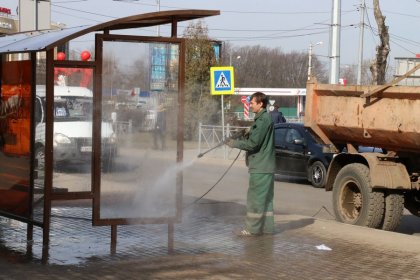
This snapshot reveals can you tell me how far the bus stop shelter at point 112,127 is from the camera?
25.4 ft

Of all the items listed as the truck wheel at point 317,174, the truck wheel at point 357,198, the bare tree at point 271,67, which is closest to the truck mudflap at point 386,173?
the truck wheel at point 357,198

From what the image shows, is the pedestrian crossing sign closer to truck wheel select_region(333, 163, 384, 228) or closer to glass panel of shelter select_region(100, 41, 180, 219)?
truck wheel select_region(333, 163, 384, 228)

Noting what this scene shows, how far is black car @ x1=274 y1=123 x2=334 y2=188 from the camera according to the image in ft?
56.1

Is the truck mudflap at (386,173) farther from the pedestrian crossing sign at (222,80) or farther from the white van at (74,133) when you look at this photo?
the pedestrian crossing sign at (222,80)

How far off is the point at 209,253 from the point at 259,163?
61.4 inches

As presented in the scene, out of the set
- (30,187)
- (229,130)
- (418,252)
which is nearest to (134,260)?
(30,187)

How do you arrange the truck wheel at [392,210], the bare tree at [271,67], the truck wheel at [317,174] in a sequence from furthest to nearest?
the bare tree at [271,67]
the truck wheel at [317,174]
the truck wheel at [392,210]

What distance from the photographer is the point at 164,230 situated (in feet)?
31.1

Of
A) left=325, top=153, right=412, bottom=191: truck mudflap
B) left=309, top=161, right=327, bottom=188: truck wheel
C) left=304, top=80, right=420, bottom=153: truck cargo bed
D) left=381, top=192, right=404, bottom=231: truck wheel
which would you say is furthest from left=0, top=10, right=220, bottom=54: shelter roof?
left=309, top=161, right=327, bottom=188: truck wheel

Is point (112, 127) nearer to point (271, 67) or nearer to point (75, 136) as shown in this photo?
point (75, 136)

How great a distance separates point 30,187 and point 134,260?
1.67 meters

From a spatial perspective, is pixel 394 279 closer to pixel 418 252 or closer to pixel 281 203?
pixel 418 252

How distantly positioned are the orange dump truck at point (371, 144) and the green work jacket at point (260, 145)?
6.26 ft

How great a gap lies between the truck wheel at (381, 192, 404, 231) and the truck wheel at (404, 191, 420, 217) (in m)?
0.45
